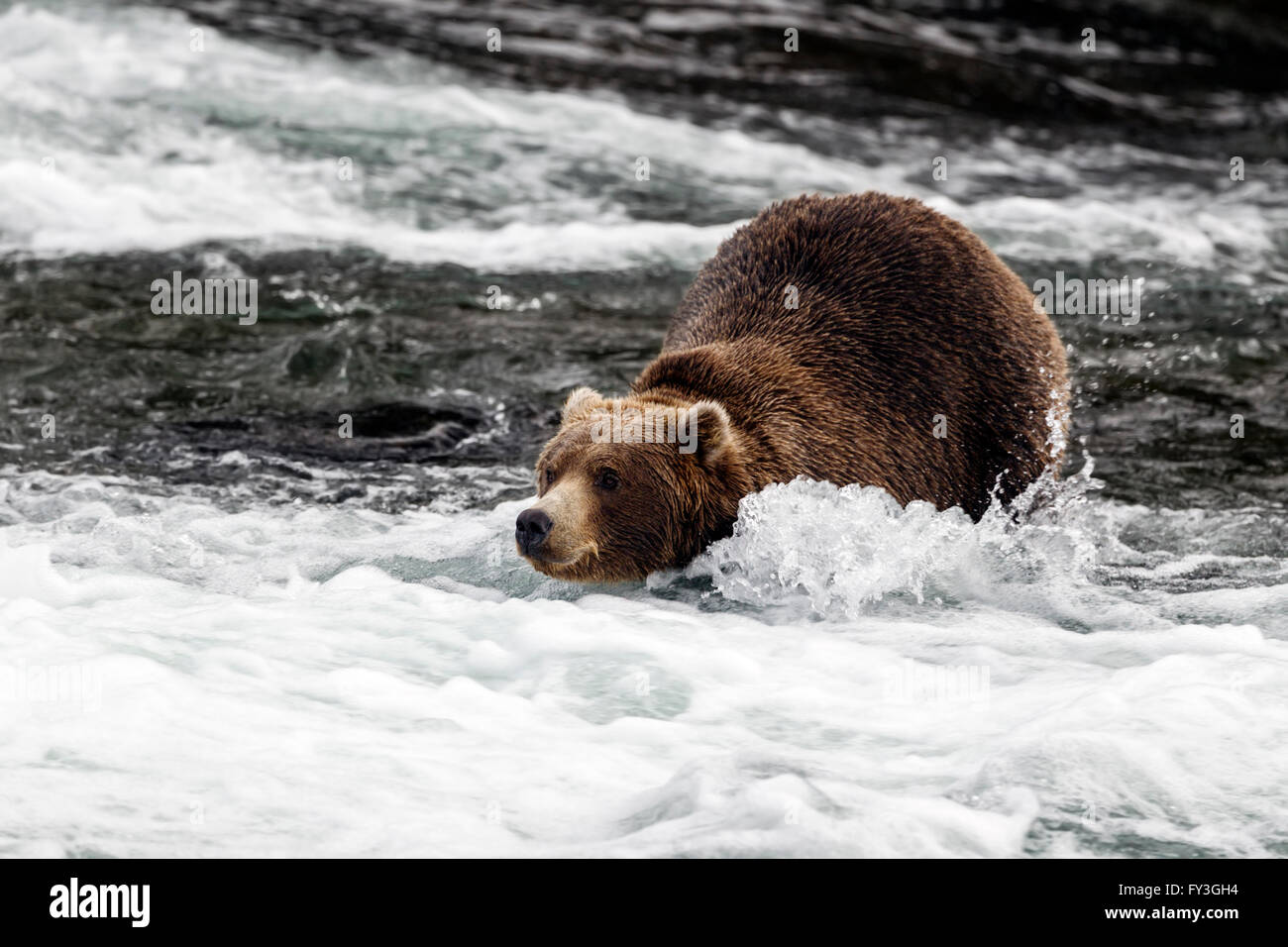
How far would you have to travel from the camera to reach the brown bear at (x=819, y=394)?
687cm

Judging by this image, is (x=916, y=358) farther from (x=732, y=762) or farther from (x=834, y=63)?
(x=834, y=63)

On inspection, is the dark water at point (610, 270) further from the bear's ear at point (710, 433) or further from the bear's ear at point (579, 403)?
the bear's ear at point (710, 433)

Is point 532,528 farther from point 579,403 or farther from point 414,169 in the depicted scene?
point 414,169

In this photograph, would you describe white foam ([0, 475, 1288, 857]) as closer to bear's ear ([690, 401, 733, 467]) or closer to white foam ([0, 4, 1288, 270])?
bear's ear ([690, 401, 733, 467])

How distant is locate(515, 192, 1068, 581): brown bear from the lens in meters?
6.87

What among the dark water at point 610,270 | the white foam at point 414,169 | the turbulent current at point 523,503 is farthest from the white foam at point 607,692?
the white foam at point 414,169

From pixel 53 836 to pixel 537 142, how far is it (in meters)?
9.77

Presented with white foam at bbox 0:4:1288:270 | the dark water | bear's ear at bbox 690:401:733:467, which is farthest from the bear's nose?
white foam at bbox 0:4:1288:270

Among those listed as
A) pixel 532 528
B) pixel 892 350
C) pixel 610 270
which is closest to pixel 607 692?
pixel 532 528

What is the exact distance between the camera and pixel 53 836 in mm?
4734

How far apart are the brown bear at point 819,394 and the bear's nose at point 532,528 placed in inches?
5.0

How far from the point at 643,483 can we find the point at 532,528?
23.2 inches

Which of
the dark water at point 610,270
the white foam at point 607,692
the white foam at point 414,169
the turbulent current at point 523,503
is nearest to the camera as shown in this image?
the white foam at point 607,692

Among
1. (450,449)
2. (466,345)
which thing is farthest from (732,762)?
(466,345)
